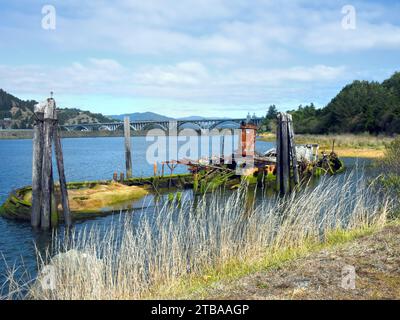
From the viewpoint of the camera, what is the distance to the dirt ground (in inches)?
232

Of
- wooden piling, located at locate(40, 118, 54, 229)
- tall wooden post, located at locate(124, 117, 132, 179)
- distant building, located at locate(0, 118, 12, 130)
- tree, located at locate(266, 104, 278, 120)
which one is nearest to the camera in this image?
wooden piling, located at locate(40, 118, 54, 229)

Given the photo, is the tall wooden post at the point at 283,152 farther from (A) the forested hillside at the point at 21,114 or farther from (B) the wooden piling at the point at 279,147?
(A) the forested hillside at the point at 21,114

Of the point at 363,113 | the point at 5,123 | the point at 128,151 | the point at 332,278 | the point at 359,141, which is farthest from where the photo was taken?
the point at 5,123

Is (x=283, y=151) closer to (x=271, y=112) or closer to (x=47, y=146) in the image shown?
(x=47, y=146)

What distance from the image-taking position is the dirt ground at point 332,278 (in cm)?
589

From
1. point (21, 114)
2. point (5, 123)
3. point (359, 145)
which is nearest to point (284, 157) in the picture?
point (359, 145)

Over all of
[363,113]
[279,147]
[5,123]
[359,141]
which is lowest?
[359,141]

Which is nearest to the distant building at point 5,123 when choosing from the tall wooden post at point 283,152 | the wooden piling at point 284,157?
the tall wooden post at point 283,152

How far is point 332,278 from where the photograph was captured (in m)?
6.42

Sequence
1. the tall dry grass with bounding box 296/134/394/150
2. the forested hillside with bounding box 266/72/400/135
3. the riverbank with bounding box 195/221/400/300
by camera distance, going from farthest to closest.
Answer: the forested hillside with bounding box 266/72/400/135 < the tall dry grass with bounding box 296/134/394/150 < the riverbank with bounding box 195/221/400/300

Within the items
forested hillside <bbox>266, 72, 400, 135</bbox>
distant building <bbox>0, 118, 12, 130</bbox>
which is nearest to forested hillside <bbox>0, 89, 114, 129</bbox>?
distant building <bbox>0, 118, 12, 130</bbox>

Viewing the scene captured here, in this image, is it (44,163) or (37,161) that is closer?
(44,163)

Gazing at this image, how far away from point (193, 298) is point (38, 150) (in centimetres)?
1040

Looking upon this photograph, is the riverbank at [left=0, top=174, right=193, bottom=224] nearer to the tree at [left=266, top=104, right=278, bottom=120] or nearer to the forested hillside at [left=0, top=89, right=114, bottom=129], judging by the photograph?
the tree at [left=266, top=104, right=278, bottom=120]
